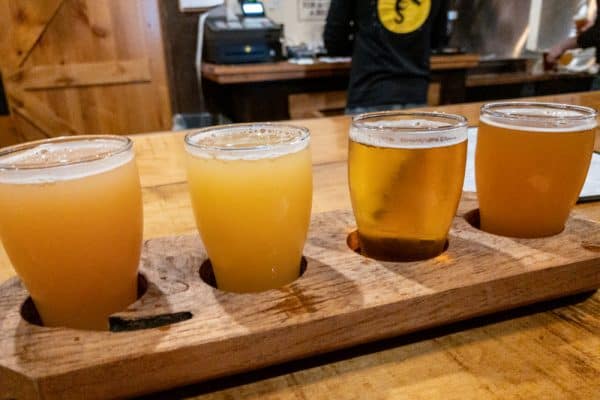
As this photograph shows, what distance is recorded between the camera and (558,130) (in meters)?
0.70

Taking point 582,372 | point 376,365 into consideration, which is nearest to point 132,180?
point 376,365

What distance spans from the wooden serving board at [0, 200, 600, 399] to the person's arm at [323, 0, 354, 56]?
→ 242 cm

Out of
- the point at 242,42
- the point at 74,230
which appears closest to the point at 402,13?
the point at 242,42

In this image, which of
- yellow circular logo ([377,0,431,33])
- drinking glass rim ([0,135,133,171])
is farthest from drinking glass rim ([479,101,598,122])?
yellow circular logo ([377,0,431,33])

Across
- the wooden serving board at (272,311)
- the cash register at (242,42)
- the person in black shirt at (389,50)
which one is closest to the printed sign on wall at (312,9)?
the cash register at (242,42)

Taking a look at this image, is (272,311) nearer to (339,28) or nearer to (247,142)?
(247,142)

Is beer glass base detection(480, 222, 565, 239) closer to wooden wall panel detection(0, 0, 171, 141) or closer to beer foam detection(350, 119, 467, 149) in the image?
beer foam detection(350, 119, 467, 149)

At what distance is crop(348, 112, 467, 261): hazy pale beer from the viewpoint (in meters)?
0.66

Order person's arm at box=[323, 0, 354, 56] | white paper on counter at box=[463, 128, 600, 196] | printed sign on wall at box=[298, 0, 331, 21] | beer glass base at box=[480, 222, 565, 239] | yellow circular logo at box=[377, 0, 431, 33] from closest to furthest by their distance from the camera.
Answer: beer glass base at box=[480, 222, 565, 239] < white paper on counter at box=[463, 128, 600, 196] < yellow circular logo at box=[377, 0, 431, 33] < person's arm at box=[323, 0, 354, 56] < printed sign on wall at box=[298, 0, 331, 21]

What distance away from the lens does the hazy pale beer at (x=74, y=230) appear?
56 centimetres

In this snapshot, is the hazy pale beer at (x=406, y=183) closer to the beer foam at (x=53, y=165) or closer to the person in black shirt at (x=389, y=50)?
the beer foam at (x=53, y=165)

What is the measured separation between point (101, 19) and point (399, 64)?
252 cm

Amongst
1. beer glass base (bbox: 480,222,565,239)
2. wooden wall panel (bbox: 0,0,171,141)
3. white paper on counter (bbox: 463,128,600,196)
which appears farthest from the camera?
wooden wall panel (bbox: 0,0,171,141)

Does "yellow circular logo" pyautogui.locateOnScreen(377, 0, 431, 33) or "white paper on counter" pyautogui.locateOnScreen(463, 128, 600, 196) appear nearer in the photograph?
"white paper on counter" pyautogui.locateOnScreen(463, 128, 600, 196)
